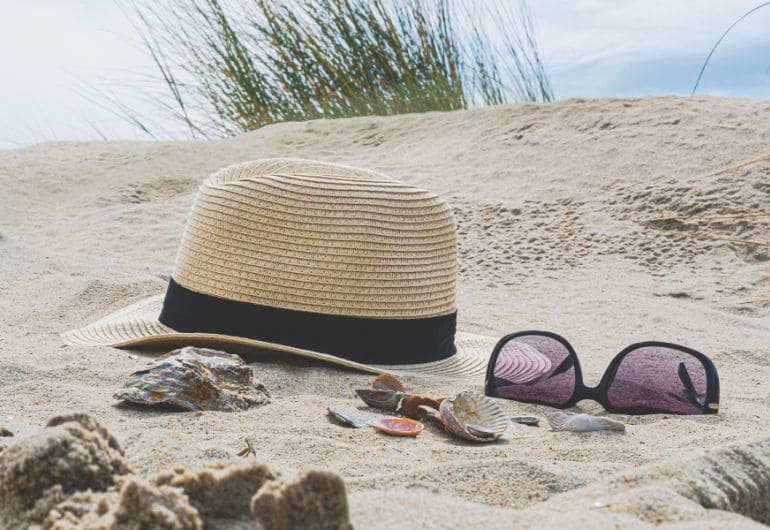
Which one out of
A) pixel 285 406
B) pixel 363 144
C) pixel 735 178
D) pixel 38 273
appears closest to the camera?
pixel 285 406

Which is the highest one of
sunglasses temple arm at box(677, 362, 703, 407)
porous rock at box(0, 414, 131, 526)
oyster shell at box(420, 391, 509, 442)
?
porous rock at box(0, 414, 131, 526)

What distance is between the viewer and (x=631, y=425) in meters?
2.35

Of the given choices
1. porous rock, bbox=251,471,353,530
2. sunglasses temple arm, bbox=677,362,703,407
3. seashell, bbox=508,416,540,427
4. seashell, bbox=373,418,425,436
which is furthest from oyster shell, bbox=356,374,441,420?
porous rock, bbox=251,471,353,530

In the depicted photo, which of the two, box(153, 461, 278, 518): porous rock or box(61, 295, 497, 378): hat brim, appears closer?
box(153, 461, 278, 518): porous rock

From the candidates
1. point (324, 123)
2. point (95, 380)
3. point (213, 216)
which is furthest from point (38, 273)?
point (324, 123)

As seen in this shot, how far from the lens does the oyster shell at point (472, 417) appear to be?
2.05 meters

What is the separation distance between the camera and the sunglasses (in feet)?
8.27

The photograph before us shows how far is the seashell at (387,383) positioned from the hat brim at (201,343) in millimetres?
302

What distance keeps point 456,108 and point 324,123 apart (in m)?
1.31

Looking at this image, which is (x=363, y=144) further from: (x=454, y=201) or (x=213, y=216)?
(x=213, y=216)

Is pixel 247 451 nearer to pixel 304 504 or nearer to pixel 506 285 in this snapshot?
pixel 304 504

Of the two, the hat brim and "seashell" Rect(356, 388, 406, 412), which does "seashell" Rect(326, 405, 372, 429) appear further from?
the hat brim

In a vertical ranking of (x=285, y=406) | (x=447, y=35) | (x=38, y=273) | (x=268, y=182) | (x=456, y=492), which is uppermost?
(x=447, y=35)

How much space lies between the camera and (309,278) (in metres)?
2.80
